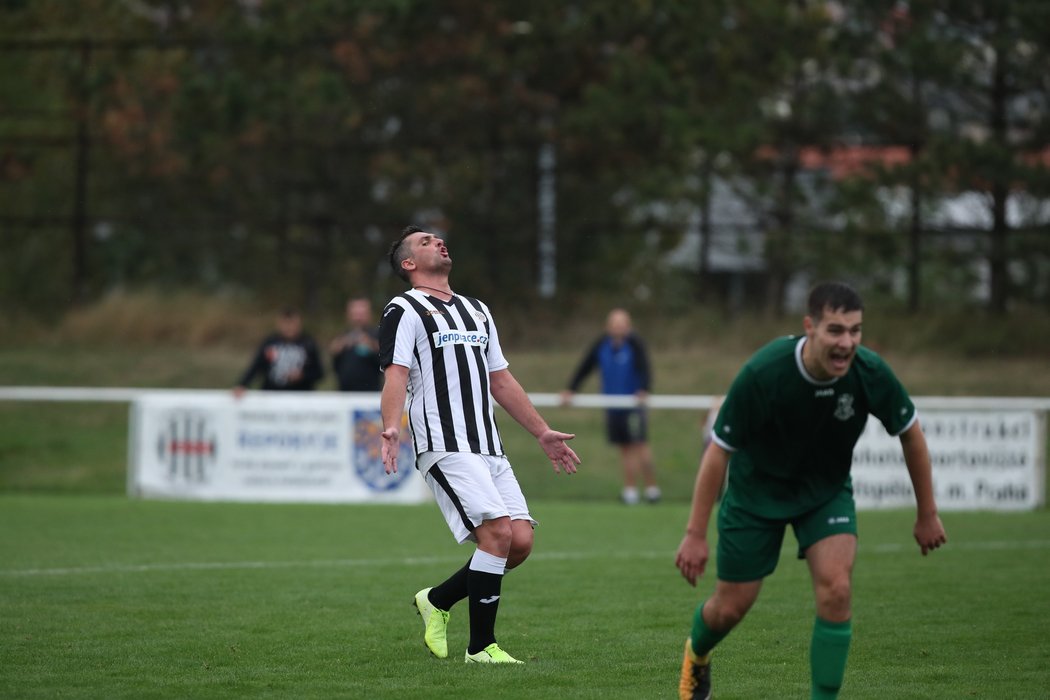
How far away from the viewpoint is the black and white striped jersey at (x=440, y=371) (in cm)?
664

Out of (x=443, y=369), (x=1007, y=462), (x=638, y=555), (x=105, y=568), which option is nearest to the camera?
(x=443, y=369)

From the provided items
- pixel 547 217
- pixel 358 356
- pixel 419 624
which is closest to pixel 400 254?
pixel 419 624

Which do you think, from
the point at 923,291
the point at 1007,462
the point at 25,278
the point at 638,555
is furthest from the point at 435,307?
the point at 25,278

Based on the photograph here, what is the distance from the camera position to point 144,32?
27.1m

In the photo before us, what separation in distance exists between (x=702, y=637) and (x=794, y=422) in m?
0.92

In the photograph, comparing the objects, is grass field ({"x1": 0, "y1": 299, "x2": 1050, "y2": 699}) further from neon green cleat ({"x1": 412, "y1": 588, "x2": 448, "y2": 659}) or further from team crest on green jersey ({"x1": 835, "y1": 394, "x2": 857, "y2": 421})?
team crest on green jersey ({"x1": 835, "y1": 394, "x2": 857, "y2": 421})

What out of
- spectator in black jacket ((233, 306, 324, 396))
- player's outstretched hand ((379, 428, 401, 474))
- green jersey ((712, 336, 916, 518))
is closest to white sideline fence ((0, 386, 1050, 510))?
spectator in black jacket ((233, 306, 324, 396))

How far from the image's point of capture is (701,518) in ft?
17.6

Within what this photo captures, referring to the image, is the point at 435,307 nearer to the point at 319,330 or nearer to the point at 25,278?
the point at 319,330

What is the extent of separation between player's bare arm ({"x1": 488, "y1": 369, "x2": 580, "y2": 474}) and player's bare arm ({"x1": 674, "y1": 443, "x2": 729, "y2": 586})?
4.63 ft

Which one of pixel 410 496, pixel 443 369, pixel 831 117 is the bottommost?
pixel 410 496

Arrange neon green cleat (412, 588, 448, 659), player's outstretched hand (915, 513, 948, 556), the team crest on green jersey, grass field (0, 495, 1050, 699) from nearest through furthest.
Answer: the team crest on green jersey, player's outstretched hand (915, 513, 948, 556), grass field (0, 495, 1050, 699), neon green cleat (412, 588, 448, 659)

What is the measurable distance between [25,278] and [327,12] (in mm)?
7342

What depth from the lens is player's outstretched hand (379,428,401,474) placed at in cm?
629
